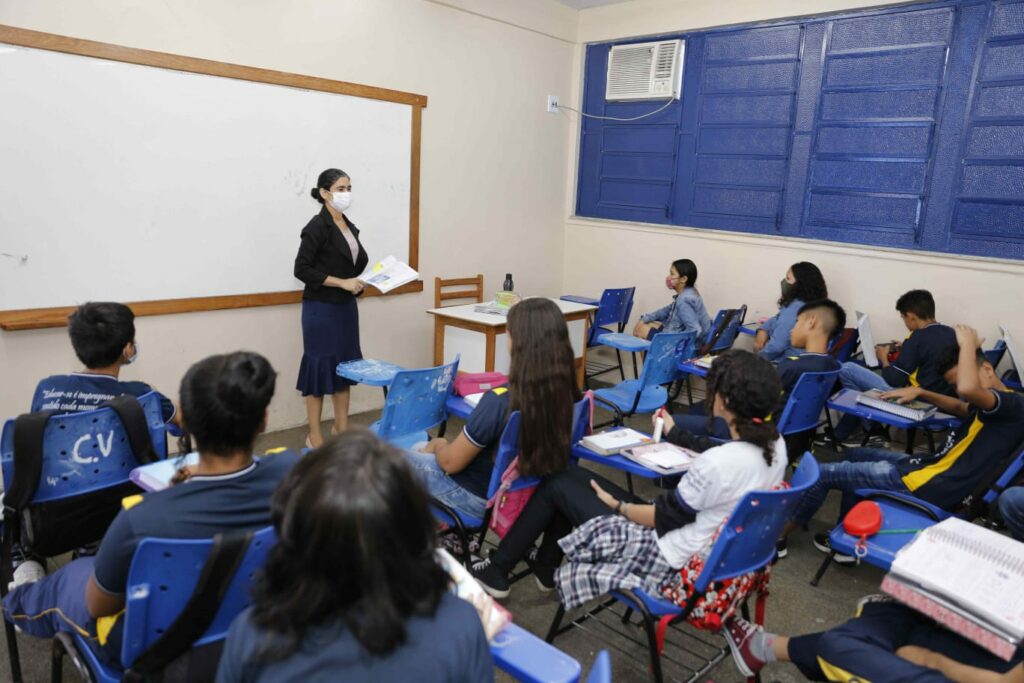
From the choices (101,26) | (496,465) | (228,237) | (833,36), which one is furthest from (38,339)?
(833,36)

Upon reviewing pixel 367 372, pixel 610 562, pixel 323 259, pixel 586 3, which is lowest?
pixel 610 562

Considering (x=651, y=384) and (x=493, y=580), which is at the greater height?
(x=651, y=384)

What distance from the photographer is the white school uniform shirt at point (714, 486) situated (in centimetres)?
175

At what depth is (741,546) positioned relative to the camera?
5.57 feet

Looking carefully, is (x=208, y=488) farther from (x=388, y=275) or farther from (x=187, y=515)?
(x=388, y=275)

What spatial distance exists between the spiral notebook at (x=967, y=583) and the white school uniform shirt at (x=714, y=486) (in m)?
0.37

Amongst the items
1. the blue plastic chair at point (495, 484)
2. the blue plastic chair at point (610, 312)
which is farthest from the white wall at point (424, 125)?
the blue plastic chair at point (495, 484)

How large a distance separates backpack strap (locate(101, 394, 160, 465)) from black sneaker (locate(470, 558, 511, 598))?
113 centimetres

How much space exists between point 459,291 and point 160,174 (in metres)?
2.32

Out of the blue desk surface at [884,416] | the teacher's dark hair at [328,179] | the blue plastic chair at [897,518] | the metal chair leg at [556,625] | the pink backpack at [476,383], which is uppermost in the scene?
the teacher's dark hair at [328,179]

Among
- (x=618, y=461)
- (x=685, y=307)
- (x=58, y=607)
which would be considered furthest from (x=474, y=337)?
(x=58, y=607)

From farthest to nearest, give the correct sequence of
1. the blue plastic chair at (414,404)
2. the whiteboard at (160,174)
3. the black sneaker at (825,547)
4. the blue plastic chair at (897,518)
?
1. the whiteboard at (160,174)
2. the black sneaker at (825,547)
3. the blue plastic chair at (414,404)
4. the blue plastic chair at (897,518)

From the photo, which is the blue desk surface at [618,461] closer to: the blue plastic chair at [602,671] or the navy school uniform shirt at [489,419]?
the navy school uniform shirt at [489,419]

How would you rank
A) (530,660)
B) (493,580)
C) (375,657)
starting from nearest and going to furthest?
(375,657) → (530,660) → (493,580)
